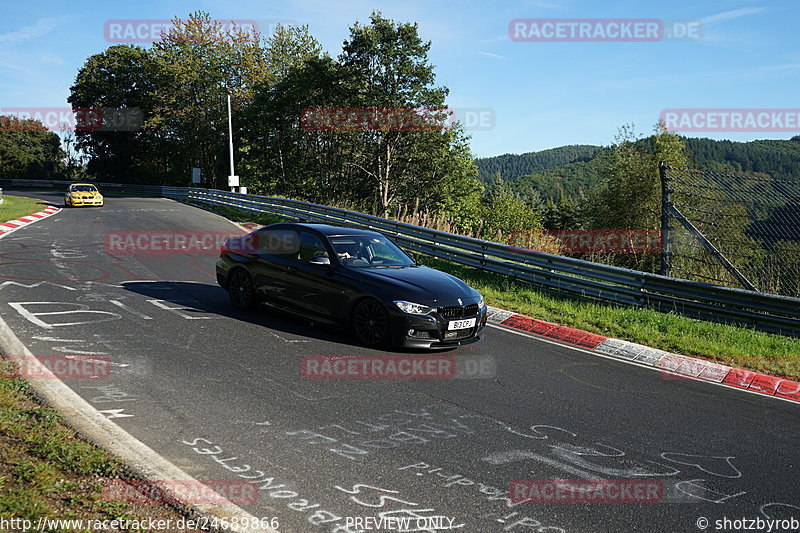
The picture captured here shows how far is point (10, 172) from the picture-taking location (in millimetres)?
70938

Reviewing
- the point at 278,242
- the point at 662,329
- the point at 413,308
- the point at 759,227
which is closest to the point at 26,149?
the point at 278,242

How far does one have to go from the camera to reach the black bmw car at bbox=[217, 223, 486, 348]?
7.72 meters

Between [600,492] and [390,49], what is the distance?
34.3 meters

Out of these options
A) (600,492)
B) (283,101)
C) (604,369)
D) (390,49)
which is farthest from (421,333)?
(283,101)

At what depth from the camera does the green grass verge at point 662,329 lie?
8.56 m

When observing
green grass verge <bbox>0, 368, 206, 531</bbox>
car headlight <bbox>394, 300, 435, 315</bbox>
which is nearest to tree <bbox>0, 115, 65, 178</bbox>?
car headlight <bbox>394, 300, 435, 315</bbox>

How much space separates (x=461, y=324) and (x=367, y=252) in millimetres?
1943

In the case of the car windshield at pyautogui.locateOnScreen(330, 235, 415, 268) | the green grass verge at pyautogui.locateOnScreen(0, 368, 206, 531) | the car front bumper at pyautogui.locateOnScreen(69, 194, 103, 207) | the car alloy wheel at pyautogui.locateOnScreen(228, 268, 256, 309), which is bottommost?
the green grass verge at pyautogui.locateOnScreen(0, 368, 206, 531)

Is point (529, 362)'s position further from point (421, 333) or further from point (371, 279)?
point (371, 279)

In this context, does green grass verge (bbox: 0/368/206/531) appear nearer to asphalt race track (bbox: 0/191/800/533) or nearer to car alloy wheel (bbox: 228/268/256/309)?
asphalt race track (bbox: 0/191/800/533)

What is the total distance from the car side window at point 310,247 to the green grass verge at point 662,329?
379 cm

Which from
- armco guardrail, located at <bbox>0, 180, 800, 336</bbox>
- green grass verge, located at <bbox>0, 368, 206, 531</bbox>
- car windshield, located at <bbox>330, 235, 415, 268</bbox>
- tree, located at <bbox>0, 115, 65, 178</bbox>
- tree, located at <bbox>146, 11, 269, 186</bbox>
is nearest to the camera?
green grass verge, located at <bbox>0, 368, 206, 531</bbox>

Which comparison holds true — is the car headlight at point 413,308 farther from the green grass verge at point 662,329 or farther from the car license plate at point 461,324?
the green grass verge at point 662,329

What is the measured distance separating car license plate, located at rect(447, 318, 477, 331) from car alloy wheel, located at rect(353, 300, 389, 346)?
83 centimetres
